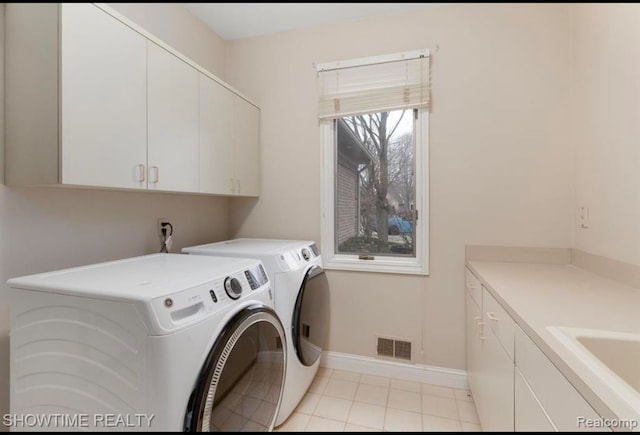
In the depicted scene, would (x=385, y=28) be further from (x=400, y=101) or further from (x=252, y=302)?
(x=252, y=302)

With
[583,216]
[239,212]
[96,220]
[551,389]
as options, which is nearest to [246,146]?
[239,212]

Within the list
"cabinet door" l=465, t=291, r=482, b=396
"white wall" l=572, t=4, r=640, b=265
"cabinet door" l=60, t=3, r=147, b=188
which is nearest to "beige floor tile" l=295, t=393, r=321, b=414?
"cabinet door" l=465, t=291, r=482, b=396

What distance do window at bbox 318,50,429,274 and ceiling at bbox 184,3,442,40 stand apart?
328 mm

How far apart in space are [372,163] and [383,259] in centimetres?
73

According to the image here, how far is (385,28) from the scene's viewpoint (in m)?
2.12

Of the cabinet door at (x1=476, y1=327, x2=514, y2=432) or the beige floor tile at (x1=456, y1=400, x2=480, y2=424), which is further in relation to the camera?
the beige floor tile at (x1=456, y1=400, x2=480, y2=424)

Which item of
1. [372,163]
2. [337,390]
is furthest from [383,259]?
[337,390]

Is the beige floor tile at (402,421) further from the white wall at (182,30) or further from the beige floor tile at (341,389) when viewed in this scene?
the white wall at (182,30)

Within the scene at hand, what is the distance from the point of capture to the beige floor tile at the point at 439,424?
1.60 metres

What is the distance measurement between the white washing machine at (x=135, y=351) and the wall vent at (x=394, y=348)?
123cm

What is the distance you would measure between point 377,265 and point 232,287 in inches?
51.0

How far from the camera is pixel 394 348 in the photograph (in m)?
2.13

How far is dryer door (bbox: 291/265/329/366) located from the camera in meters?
1.64

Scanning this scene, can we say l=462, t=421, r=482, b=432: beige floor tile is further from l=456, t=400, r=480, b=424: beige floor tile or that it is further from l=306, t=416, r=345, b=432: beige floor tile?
l=306, t=416, r=345, b=432: beige floor tile
